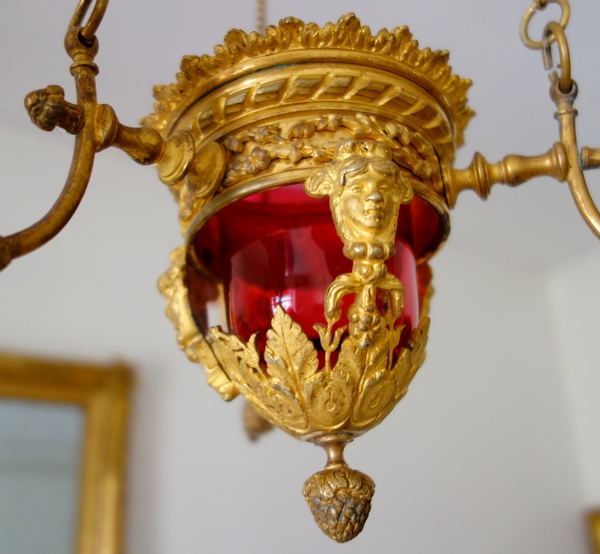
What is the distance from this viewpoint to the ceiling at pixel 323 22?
99 centimetres

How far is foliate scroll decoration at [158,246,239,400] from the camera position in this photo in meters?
0.56

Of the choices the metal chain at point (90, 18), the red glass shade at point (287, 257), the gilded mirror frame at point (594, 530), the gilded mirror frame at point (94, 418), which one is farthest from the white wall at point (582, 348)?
the metal chain at point (90, 18)

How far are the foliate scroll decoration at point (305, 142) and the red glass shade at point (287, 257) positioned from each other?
0.03 metres

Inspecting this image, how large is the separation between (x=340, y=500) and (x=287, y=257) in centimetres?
18

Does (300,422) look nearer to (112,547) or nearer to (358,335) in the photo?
(358,335)

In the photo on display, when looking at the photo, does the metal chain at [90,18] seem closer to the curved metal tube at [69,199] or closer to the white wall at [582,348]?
the curved metal tube at [69,199]

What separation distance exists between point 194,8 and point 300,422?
717 millimetres

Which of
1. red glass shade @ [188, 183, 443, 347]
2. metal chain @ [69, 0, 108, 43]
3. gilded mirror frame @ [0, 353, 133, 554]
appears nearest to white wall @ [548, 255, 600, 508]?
gilded mirror frame @ [0, 353, 133, 554]

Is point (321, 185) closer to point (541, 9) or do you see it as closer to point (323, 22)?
point (541, 9)

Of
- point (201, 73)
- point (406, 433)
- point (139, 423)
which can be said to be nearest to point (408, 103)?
point (201, 73)

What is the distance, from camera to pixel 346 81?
1.59ft

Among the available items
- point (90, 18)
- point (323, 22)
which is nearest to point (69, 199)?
point (90, 18)

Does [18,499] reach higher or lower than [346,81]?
lower

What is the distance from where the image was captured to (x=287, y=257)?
50cm
